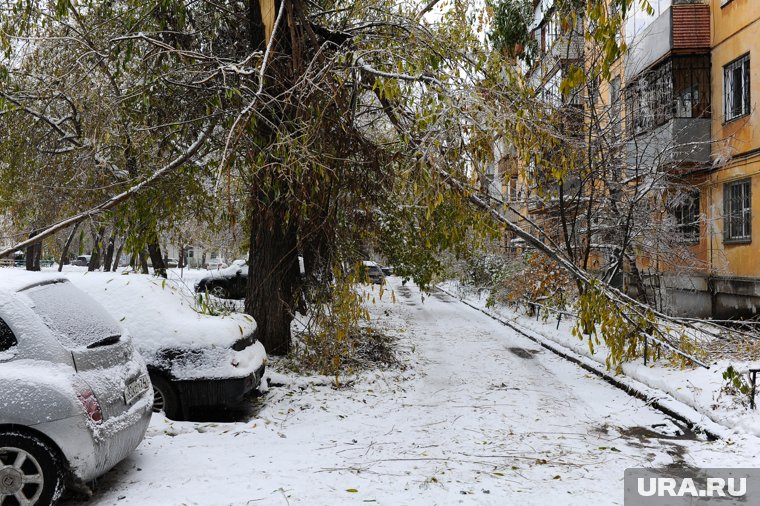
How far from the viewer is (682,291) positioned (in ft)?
58.7

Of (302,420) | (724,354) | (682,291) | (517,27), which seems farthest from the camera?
(682,291)

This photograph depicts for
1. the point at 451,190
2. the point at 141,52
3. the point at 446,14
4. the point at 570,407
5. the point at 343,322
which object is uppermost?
the point at 446,14

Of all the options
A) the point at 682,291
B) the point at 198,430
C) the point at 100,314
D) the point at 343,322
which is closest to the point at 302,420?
the point at 198,430

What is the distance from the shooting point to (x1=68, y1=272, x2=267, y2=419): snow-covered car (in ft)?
22.1

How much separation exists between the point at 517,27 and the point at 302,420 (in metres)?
9.73

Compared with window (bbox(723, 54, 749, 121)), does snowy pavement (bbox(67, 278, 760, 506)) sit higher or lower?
lower

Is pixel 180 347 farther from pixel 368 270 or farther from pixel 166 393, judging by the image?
pixel 368 270

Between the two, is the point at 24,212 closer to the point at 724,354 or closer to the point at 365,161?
the point at 365,161

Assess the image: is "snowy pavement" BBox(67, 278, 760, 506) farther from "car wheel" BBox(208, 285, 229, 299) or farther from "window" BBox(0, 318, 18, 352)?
"car wheel" BBox(208, 285, 229, 299)

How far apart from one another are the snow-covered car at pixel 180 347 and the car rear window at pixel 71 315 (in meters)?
1.37

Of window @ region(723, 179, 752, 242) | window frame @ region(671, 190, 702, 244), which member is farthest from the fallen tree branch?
window frame @ region(671, 190, 702, 244)

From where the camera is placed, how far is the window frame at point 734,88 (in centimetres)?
1566

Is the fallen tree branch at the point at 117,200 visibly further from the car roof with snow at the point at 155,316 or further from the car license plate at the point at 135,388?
the car license plate at the point at 135,388

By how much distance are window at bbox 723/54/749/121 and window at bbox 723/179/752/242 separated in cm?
186
